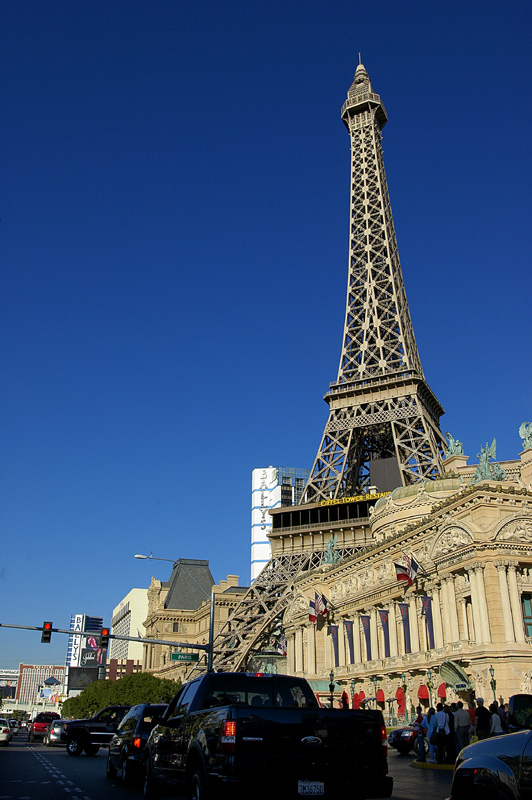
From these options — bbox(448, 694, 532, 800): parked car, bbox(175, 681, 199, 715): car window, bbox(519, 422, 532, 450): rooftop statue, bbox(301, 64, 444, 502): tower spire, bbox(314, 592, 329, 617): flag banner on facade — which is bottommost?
bbox(448, 694, 532, 800): parked car

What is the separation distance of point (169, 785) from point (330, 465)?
226 ft

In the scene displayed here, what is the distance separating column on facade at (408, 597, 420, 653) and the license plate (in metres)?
33.0

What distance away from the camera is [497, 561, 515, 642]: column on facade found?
33.1 metres

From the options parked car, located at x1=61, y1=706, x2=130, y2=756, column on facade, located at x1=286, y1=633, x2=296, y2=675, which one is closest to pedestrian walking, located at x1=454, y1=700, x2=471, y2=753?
parked car, located at x1=61, y1=706, x2=130, y2=756

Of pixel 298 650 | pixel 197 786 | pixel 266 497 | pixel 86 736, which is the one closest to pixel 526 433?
pixel 298 650

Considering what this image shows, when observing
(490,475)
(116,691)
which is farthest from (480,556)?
(116,691)

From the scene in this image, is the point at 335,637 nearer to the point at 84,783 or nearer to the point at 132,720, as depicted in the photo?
the point at 132,720

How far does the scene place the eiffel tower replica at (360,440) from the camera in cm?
7381

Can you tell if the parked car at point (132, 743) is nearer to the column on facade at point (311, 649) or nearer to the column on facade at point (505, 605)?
the column on facade at point (505, 605)

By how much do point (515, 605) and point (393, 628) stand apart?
10739 millimetres

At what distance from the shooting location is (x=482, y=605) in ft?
111

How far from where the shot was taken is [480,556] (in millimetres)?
34656

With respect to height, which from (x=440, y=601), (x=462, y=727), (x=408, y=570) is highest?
(x=408, y=570)

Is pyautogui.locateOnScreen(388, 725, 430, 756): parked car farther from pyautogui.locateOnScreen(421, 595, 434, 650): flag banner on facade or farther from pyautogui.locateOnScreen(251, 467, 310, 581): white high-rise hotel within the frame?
pyautogui.locateOnScreen(251, 467, 310, 581): white high-rise hotel
